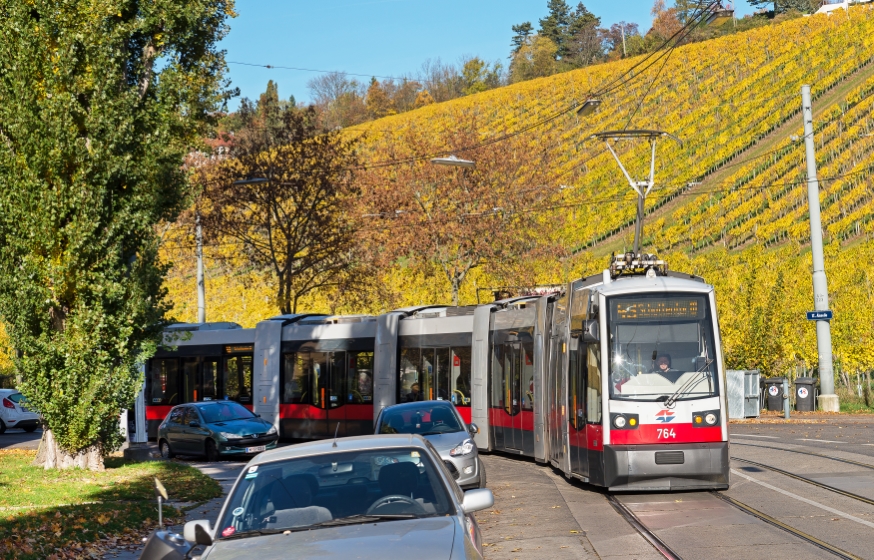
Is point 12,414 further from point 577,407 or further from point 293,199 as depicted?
point 577,407

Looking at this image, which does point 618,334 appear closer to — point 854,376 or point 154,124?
point 154,124

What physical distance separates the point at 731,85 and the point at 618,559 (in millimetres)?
80399

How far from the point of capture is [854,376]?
4481cm

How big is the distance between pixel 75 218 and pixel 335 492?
14.5m

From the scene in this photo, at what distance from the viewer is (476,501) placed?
7.54 metres

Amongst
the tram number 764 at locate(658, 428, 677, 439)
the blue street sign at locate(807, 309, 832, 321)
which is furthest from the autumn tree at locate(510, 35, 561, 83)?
the tram number 764 at locate(658, 428, 677, 439)

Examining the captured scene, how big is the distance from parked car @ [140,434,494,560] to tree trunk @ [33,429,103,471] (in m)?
14.6

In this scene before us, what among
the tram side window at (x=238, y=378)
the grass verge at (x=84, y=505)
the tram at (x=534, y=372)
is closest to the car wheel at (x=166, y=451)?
the tram at (x=534, y=372)

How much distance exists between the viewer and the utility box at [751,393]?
34688mm

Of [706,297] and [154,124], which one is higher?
[154,124]

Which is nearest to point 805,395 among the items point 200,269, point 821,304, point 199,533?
point 821,304

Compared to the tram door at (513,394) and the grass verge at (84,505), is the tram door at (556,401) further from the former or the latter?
the grass verge at (84,505)

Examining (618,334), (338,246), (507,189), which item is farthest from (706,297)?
(507,189)

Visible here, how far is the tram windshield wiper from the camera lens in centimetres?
1591
